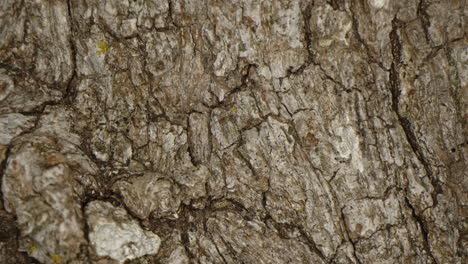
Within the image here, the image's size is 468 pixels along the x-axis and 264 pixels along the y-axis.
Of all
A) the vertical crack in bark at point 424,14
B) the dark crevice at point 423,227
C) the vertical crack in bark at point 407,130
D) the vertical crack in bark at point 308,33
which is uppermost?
the vertical crack in bark at point 424,14

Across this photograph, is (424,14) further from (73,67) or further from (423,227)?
(73,67)

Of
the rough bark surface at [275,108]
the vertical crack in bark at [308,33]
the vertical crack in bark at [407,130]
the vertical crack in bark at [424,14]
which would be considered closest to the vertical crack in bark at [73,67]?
the rough bark surface at [275,108]

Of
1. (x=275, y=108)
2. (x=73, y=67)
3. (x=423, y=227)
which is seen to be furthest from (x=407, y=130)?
(x=73, y=67)

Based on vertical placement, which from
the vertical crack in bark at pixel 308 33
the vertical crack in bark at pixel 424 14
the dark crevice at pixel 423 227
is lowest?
the dark crevice at pixel 423 227

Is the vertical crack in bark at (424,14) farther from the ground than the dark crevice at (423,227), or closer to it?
farther from the ground

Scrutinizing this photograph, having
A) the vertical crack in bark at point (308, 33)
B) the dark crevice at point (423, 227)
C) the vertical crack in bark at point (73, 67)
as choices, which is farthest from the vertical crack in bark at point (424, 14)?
the vertical crack in bark at point (73, 67)

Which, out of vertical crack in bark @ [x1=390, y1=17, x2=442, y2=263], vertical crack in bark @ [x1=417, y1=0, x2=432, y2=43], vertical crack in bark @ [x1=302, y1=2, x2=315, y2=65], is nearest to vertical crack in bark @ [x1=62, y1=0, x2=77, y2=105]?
vertical crack in bark @ [x1=302, y1=2, x2=315, y2=65]

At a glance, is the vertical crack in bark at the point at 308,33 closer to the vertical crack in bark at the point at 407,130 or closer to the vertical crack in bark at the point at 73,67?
the vertical crack in bark at the point at 407,130

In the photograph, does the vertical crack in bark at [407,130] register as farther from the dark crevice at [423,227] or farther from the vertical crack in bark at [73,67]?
the vertical crack in bark at [73,67]

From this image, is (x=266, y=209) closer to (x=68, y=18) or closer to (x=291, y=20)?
(x=291, y=20)
